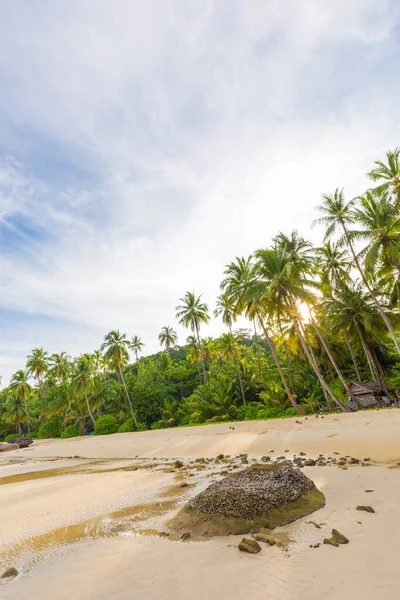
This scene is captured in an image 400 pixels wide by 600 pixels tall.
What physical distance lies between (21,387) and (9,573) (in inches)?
1966

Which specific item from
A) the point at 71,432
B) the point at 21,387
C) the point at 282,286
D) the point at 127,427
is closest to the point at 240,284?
the point at 282,286

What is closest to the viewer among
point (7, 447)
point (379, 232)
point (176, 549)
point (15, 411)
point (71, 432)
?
point (176, 549)

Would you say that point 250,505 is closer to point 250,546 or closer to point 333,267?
point 250,546

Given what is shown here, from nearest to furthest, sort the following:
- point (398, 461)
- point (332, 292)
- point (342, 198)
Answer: point (398, 461) < point (342, 198) < point (332, 292)

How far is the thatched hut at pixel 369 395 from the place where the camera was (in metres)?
18.8

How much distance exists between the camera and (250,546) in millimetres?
3184

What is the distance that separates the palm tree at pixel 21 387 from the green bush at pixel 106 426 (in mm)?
21181

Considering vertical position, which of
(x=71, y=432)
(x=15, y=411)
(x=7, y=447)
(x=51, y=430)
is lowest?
(x=7, y=447)

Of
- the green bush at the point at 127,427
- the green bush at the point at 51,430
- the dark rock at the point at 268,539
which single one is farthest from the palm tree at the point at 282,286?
the green bush at the point at 51,430

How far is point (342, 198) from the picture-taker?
20.6 meters

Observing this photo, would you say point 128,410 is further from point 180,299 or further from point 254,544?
point 254,544

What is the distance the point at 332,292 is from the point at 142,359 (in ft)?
129

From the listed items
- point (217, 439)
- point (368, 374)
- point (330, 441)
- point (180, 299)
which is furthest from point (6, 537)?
point (180, 299)

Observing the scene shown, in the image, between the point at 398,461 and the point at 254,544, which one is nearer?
the point at 254,544
